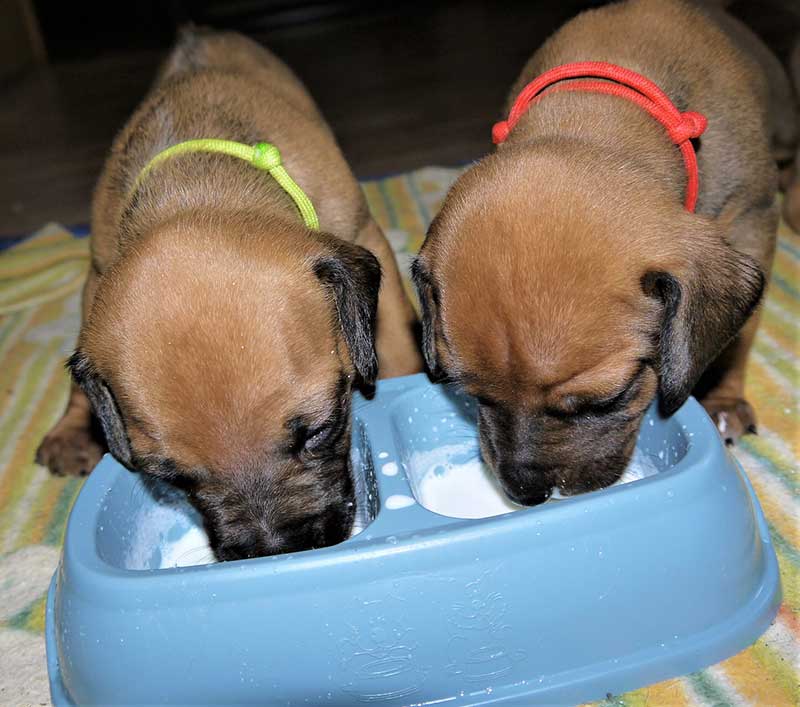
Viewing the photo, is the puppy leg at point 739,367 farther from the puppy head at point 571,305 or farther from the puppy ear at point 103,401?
the puppy ear at point 103,401

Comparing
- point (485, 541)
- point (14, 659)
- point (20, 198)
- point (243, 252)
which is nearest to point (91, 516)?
point (14, 659)

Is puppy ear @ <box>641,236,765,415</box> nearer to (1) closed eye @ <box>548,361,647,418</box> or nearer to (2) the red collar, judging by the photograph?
(1) closed eye @ <box>548,361,647,418</box>

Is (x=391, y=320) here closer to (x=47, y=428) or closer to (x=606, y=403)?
(x=606, y=403)

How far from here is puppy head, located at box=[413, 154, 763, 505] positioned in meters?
2.63

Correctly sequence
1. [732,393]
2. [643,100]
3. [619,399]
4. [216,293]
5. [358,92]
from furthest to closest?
[358,92] < [732,393] < [643,100] < [619,399] < [216,293]

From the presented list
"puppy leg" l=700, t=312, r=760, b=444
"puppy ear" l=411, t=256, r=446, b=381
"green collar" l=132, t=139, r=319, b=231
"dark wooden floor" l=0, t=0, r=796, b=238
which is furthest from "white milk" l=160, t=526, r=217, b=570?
"dark wooden floor" l=0, t=0, r=796, b=238


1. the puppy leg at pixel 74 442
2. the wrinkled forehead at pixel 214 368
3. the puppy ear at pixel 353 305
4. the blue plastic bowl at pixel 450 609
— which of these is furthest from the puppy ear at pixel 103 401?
the puppy leg at pixel 74 442

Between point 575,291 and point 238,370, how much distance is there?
0.90 metres

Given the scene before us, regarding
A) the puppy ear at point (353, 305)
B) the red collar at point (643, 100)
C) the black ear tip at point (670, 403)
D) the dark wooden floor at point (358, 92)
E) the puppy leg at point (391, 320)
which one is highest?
the red collar at point (643, 100)

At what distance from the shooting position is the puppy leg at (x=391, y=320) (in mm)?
4000

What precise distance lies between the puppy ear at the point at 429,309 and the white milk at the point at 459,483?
428mm

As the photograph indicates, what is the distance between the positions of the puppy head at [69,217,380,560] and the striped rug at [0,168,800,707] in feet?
2.59

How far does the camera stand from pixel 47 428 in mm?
4469

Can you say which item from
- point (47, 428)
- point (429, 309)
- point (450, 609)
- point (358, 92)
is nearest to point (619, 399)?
point (429, 309)
